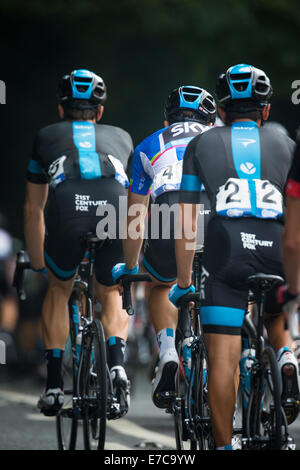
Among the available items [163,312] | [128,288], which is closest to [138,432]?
[163,312]

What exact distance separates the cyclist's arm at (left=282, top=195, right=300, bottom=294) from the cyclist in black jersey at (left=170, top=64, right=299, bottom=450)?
1030mm

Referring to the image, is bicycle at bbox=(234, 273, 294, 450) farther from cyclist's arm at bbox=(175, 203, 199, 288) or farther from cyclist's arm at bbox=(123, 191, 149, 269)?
cyclist's arm at bbox=(123, 191, 149, 269)

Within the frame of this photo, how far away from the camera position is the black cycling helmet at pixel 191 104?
7.06m

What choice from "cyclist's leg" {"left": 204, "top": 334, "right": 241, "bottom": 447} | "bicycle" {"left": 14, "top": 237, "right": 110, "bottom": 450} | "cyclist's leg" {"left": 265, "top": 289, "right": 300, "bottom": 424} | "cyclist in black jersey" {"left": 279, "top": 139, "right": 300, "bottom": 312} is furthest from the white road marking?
"cyclist in black jersey" {"left": 279, "top": 139, "right": 300, "bottom": 312}

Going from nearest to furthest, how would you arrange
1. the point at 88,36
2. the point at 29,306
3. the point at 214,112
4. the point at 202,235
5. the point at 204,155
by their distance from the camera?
the point at 204,155
the point at 202,235
the point at 214,112
the point at 29,306
the point at 88,36

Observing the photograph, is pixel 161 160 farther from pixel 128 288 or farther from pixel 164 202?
pixel 128 288

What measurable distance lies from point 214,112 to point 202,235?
1.02 metres

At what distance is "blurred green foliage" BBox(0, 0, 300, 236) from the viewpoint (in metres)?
16.6

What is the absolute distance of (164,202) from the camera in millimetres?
6852

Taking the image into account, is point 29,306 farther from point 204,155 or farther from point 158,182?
point 204,155

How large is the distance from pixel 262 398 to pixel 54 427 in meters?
4.41

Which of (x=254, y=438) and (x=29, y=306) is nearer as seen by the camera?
(x=254, y=438)
